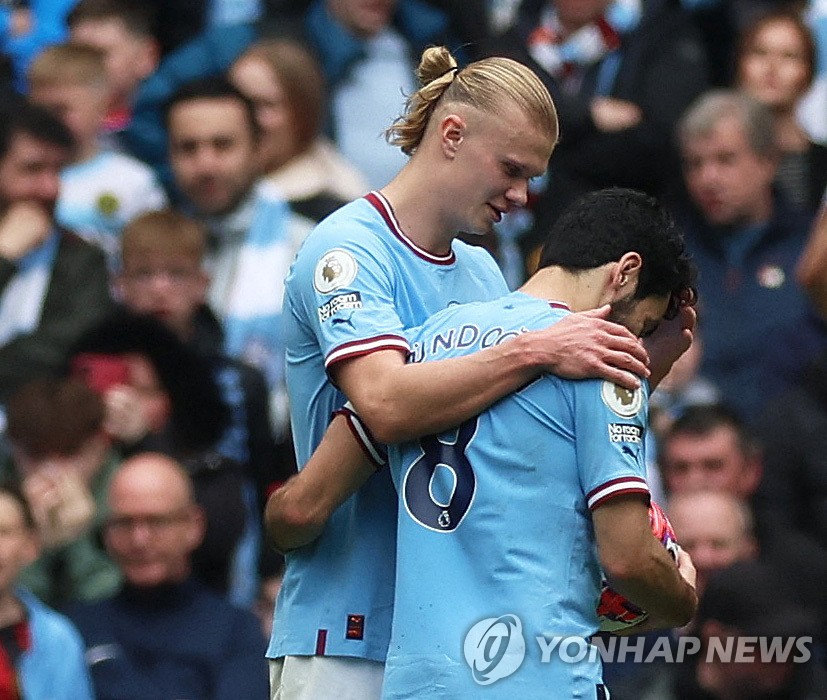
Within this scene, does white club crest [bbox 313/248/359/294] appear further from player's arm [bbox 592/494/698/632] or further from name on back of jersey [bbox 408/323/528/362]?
player's arm [bbox 592/494/698/632]

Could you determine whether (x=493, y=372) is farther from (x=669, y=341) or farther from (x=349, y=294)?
(x=669, y=341)

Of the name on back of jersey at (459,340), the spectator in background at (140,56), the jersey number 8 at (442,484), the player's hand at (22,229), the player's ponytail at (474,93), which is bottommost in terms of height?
the jersey number 8 at (442,484)

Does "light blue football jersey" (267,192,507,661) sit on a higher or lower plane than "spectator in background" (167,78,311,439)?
Answer: lower

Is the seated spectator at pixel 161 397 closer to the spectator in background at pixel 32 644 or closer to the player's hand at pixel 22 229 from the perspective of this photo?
the player's hand at pixel 22 229

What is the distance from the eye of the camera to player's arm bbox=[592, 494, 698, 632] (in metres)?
4.20

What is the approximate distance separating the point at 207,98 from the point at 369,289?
471 cm

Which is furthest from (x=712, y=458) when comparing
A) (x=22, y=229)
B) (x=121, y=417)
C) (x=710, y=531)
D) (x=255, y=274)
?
(x=22, y=229)

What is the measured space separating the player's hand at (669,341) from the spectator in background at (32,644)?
288 cm

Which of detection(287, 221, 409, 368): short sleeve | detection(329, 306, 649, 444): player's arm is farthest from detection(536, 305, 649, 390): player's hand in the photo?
detection(287, 221, 409, 368): short sleeve

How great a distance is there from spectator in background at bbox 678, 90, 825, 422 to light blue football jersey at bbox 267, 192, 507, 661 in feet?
13.8

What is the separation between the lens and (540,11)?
33.2 feet

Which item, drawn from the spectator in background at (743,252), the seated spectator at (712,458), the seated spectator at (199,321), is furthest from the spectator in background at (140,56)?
the seated spectator at (712,458)

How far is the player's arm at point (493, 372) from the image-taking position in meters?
4.22

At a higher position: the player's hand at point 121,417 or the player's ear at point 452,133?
the player's ear at point 452,133
